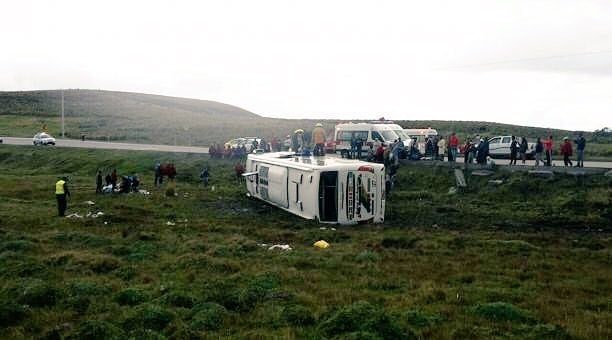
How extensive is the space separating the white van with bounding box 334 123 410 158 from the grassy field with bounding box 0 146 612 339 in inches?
337

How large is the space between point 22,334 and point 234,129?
7116cm

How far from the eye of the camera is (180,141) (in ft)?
241

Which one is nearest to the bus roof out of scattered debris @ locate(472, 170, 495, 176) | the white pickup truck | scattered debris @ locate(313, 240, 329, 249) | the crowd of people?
scattered debris @ locate(313, 240, 329, 249)

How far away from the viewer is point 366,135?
40.4 metres

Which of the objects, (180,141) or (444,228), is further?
(180,141)

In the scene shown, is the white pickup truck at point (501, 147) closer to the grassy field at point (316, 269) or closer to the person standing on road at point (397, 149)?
the person standing on road at point (397, 149)

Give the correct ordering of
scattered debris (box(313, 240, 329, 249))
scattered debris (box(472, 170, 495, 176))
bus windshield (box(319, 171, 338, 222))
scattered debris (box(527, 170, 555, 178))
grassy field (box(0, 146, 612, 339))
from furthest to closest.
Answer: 1. scattered debris (box(472, 170, 495, 176))
2. scattered debris (box(527, 170, 555, 178))
3. bus windshield (box(319, 171, 338, 222))
4. scattered debris (box(313, 240, 329, 249))
5. grassy field (box(0, 146, 612, 339))

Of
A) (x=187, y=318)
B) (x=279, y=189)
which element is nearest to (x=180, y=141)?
(x=279, y=189)

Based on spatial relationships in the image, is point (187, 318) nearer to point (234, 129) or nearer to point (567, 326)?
point (567, 326)

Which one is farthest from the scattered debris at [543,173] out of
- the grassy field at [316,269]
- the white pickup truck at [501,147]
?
the white pickup truck at [501,147]

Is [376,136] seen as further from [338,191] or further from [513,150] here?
[338,191]

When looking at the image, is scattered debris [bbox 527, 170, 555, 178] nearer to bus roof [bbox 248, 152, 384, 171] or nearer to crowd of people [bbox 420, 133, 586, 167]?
crowd of people [bbox 420, 133, 586, 167]

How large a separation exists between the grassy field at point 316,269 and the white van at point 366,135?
8.56 meters

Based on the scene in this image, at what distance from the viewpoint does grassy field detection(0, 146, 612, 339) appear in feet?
37.3
